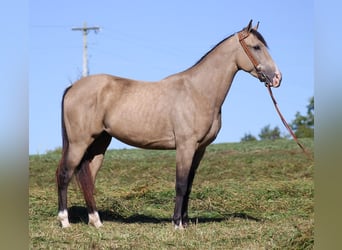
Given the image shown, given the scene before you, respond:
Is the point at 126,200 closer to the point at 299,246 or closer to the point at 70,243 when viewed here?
the point at 70,243

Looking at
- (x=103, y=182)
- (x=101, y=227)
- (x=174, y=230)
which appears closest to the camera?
(x=174, y=230)

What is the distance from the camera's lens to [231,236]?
5074 millimetres

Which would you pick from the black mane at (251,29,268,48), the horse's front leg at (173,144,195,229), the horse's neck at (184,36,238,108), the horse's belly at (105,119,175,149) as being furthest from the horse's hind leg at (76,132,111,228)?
the black mane at (251,29,268,48)

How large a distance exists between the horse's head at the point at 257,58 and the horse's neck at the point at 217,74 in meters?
0.14

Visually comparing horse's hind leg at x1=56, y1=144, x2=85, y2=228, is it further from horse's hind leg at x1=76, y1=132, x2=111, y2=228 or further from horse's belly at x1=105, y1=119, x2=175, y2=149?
horse's belly at x1=105, y1=119, x2=175, y2=149

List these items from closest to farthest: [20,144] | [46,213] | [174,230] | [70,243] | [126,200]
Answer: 1. [20,144]
2. [70,243]
3. [174,230]
4. [46,213]
5. [126,200]

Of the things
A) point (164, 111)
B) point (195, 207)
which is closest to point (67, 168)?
point (164, 111)

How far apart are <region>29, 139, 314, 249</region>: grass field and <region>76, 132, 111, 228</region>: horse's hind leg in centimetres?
17

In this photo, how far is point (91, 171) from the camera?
6203 millimetres

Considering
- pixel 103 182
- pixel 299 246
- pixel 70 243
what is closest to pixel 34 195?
pixel 103 182

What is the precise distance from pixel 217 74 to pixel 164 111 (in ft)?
2.35

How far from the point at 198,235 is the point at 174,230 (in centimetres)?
34

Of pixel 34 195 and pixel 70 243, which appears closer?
pixel 70 243

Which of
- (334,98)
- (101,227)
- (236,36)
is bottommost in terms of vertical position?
(101,227)
